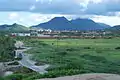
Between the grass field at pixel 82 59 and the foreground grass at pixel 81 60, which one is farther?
the grass field at pixel 82 59

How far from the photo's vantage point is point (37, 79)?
39750 mm

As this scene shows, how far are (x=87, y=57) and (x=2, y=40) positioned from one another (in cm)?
2630

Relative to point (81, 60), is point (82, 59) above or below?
below

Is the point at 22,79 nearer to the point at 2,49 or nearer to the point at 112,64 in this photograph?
the point at 112,64

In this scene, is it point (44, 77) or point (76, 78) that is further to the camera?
point (44, 77)

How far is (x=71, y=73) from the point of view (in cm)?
4178

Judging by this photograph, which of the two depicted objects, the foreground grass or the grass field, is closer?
the foreground grass

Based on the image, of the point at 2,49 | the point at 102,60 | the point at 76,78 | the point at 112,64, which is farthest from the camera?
the point at 2,49

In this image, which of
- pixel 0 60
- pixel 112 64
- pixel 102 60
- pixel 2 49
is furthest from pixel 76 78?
pixel 2 49

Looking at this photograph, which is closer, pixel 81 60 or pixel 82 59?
pixel 81 60

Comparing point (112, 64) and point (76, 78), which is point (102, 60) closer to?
point (112, 64)

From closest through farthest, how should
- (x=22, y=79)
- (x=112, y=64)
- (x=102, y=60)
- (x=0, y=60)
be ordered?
(x=22, y=79) → (x=112, y=64) → (x=102, y=60) → (x=0, y=60)

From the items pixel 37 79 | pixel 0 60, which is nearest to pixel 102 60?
pixel 0 60

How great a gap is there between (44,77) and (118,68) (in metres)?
19.5
